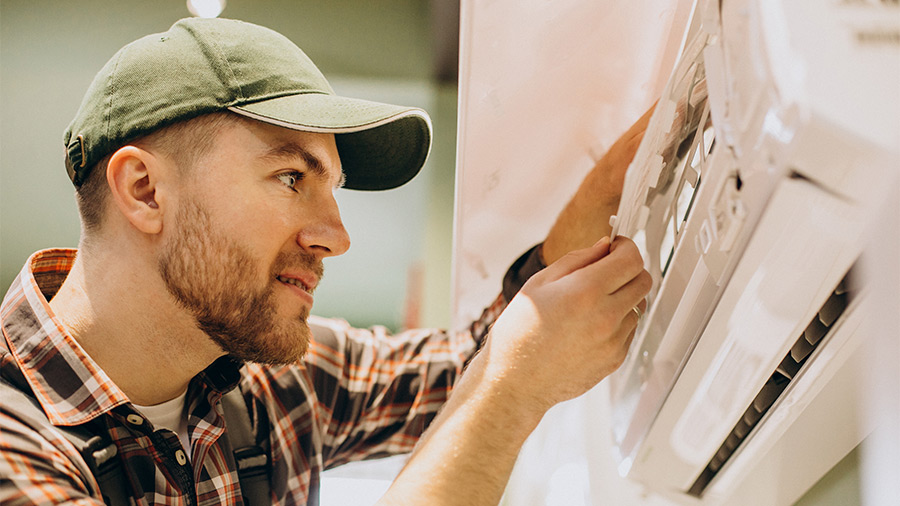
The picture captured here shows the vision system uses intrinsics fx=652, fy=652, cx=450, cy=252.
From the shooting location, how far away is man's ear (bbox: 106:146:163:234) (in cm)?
91

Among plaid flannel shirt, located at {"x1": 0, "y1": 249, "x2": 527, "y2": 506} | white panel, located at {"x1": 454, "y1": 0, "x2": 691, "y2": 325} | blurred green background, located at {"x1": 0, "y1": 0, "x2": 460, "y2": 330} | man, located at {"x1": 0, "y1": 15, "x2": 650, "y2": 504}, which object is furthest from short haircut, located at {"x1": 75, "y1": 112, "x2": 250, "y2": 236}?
blurred green background, located at {"x1": 0, "y1": 0, "x2": 460, "y2": 330}

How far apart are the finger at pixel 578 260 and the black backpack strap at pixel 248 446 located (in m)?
0.62

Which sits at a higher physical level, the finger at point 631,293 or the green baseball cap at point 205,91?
the green baseball cap at point 205,91

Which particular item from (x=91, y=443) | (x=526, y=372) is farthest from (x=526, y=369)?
(x=91, y=443)

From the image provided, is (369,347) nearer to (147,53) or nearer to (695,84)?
(147,53)

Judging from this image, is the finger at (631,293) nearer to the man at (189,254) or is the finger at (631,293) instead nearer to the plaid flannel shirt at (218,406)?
the man at (189,254)

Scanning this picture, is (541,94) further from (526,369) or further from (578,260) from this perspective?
(526,369)

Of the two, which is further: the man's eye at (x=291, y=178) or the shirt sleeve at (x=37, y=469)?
the man's eye at (x=291, y=178)

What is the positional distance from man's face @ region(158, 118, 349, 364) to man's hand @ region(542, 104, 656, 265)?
325 millimetres

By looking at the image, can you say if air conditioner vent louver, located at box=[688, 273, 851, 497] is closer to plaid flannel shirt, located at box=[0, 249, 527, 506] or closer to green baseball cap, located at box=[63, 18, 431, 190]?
plaid flannel shirt, located at box=[0, 249, 527, 506]

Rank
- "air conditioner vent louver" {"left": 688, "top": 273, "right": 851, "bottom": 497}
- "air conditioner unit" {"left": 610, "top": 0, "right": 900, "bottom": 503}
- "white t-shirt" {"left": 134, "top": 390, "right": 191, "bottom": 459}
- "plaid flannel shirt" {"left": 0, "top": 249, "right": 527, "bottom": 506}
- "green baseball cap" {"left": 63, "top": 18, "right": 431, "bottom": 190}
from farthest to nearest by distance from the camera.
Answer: "white t-shirt" {"left": 134, "top": 390, "right": 191, "bottom": 459}, "green baseball cap" {"left": 63, "top": 18, "right": 431, "bottom": 190}, "plaid flannel shirt" {"left": 0, "top": 249, "right": 527, "bottom": 506}, "air conditioner vent louver" {"left": 688, "top": 273, "right": 851, "bottom": 497}, "air conditioner unit" {"left": 610, "top": 0, "right": 900, "bottom": 503}

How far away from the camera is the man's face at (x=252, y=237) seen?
913 mm

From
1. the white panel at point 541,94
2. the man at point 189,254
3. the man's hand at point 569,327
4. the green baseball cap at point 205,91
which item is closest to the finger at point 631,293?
the man's hand at point 569,327

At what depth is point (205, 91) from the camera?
88 centimetres
